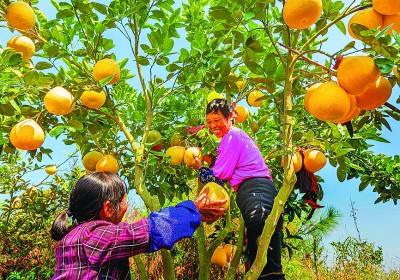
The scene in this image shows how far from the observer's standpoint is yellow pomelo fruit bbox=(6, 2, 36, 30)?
2064mm

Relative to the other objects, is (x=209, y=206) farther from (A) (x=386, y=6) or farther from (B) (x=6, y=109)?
(B) (x=6, y=109)

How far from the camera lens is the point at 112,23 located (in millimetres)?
2223

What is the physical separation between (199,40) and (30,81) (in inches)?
39.4

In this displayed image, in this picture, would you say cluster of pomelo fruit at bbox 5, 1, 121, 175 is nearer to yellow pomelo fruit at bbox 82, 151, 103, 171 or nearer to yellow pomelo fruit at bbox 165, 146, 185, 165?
yellow pomelo fruit at bbox 82, 151, 103, 171

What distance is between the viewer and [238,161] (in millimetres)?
2180

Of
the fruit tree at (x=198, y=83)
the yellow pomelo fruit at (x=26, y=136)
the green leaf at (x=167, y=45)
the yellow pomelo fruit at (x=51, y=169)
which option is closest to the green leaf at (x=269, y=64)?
the fruit tree at (x=198, y=83)

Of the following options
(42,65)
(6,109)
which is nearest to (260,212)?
(6,109)

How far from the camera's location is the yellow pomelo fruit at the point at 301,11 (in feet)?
4.54

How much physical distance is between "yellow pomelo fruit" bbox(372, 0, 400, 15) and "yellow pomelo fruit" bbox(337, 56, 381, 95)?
0.66ft

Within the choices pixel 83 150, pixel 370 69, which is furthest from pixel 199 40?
pixel 370 69

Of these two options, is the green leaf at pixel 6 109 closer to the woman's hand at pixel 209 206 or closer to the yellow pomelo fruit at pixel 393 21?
the woman's hand at pixel 209 206

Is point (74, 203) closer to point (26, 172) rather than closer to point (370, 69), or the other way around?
point (370, 69)

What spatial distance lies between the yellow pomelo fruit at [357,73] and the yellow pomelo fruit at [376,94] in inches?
2.3

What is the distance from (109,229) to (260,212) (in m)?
0.91
